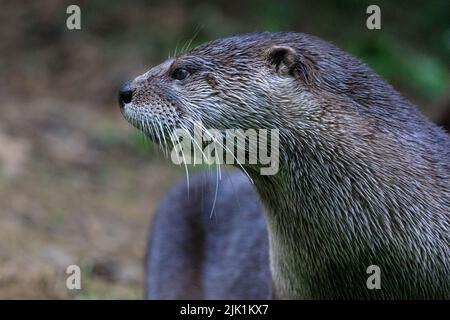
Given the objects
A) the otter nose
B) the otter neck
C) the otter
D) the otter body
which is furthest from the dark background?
the otter neck

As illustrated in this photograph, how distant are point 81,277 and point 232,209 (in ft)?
3.20

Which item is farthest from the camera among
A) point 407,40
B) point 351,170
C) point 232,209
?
point 407,40

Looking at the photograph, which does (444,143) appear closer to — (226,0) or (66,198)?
(66,198)

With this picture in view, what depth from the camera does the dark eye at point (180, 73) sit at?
3484mm

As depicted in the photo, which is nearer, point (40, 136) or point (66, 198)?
point (66, 198)

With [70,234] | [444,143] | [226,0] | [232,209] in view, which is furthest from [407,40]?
[444,143]

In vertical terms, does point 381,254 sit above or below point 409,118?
below

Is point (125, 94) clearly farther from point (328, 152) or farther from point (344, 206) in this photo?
point (344, 206)

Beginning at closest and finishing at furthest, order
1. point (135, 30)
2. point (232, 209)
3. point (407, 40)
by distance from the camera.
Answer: point (232, 209)
point (135, 30)
point (407, 40)

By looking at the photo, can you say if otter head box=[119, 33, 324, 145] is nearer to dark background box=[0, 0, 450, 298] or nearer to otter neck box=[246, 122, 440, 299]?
otter neck box=[246, 122, 440, 299]

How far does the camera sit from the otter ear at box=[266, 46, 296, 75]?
336cm

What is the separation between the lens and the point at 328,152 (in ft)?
10.7

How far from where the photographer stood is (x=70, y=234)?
5.91 meters

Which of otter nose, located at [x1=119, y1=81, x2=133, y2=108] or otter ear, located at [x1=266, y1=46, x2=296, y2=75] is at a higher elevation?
otter ear, located at [x1=266, y1=46, x2=296, y2=75]
